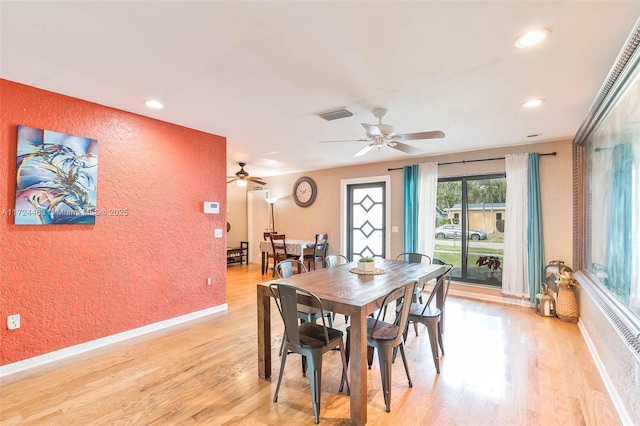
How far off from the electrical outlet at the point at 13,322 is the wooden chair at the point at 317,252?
171 inches

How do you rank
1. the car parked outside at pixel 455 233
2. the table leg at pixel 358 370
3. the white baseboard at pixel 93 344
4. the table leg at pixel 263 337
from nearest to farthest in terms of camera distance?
the table leg at pixel 358 370 → the table leg at pixel 263 337 → the white baseboard at pixel 93 344 → the car parked outside at pixel 455 233

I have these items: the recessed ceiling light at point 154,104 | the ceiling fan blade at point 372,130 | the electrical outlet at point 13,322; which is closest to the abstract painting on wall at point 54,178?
the recessed ceiling light at point 154,104

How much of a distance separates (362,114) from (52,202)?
3.13 metres

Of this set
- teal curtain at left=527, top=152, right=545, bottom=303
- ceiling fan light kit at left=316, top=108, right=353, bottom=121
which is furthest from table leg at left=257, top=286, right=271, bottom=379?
teal curtain at left=527, top=152, right=545, bottom=303

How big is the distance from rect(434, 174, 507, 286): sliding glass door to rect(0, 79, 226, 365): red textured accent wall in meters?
3.74

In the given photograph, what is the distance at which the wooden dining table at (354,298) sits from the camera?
6.35 ft

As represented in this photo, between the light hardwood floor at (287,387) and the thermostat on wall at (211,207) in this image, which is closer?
the light hardwood floor at (287,387)

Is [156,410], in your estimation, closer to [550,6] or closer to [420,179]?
[550,6]

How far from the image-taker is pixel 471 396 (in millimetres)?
2262

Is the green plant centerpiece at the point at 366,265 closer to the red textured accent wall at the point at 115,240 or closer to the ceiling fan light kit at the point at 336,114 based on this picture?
the ceiling fan light kit at the point at 336,114

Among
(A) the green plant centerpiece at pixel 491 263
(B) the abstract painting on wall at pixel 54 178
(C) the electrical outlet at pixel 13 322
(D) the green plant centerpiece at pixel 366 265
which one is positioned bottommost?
(C) the electrical outlet at pixel 13 322

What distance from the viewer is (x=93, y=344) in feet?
10.0

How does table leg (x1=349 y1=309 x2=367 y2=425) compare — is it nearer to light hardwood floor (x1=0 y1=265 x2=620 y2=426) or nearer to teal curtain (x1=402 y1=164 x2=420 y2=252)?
light hardwood floor (x1=0 y1=265 x2=620 y2=426)

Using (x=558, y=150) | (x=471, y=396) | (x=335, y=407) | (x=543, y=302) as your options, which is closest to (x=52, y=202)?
(x=335, y=407)
